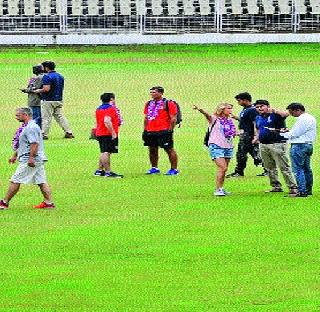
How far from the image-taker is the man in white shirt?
22250mm

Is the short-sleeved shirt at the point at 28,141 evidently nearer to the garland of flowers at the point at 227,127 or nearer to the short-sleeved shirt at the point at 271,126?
the garland of flowers at the point at 227,127

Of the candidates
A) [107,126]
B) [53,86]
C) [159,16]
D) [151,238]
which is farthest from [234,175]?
[159,16]

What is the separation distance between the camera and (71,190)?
24281 millimetres

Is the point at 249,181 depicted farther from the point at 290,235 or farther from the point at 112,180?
the point at 290,235

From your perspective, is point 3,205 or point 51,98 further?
point 51,98

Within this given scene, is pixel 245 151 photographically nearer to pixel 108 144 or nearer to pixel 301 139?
pixel 108 144

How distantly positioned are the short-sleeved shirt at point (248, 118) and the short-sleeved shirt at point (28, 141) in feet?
17.6

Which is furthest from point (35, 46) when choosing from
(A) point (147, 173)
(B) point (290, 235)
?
(B) point (290, 235)

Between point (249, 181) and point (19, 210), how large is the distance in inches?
219

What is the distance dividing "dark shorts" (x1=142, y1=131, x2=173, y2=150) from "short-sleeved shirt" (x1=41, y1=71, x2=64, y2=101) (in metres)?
6.72

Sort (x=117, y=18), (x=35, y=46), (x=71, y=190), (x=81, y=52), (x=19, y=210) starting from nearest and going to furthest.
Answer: (x=19, y=210), (x=71, y=190), (x=81, y=52), (x=35, y=46), (x=117, y=18)

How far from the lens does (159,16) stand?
296ft

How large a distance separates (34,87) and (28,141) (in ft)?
37.1

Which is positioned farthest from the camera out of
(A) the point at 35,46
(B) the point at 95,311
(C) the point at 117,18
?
(C) the point at 117,18
